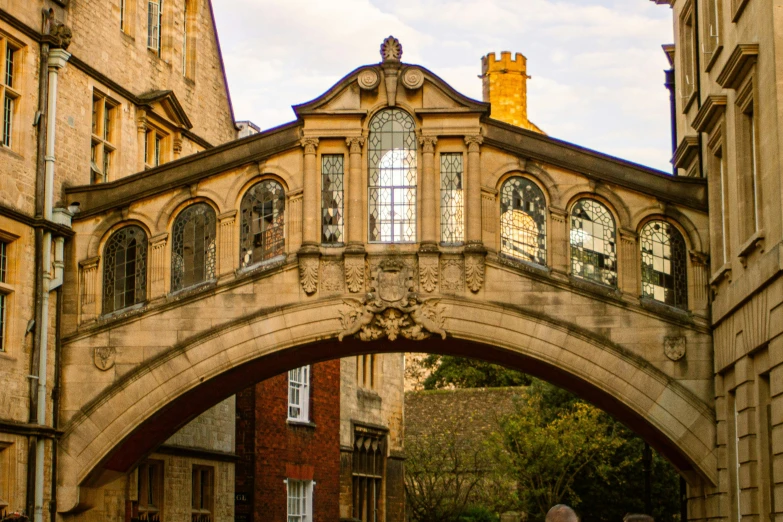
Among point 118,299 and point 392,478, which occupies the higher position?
point 118,299

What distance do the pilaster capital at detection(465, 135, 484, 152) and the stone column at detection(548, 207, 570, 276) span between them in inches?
61.3

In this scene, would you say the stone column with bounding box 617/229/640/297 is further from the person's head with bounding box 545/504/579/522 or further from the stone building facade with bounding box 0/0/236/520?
the person's head with bounding box 545/504/579/522

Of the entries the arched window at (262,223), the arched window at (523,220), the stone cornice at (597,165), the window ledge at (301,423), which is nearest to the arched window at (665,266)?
the stone cornice at (597,165)

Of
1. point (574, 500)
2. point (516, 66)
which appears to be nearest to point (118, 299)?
point (574, 500)

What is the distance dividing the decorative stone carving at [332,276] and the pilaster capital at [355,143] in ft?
6.12

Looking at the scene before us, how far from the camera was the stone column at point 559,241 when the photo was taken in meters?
22.1

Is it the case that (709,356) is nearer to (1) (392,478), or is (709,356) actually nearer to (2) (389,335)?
(2) (389,335)

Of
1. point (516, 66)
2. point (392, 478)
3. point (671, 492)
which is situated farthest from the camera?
point (516, 66)

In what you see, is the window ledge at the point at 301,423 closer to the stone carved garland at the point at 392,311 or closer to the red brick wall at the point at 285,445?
the red brick wall at the point at 285,445

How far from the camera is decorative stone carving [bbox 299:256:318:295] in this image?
878 inches

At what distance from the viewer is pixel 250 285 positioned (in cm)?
2256

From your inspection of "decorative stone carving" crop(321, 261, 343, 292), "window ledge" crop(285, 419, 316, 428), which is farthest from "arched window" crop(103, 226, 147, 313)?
"window ledge" crop(285, 419, 316, 428)

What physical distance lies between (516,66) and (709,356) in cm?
6330

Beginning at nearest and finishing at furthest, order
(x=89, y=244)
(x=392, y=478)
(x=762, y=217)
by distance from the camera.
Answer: (x=762, y=217)
(x=89, y=244)
(x=392, y=478)
